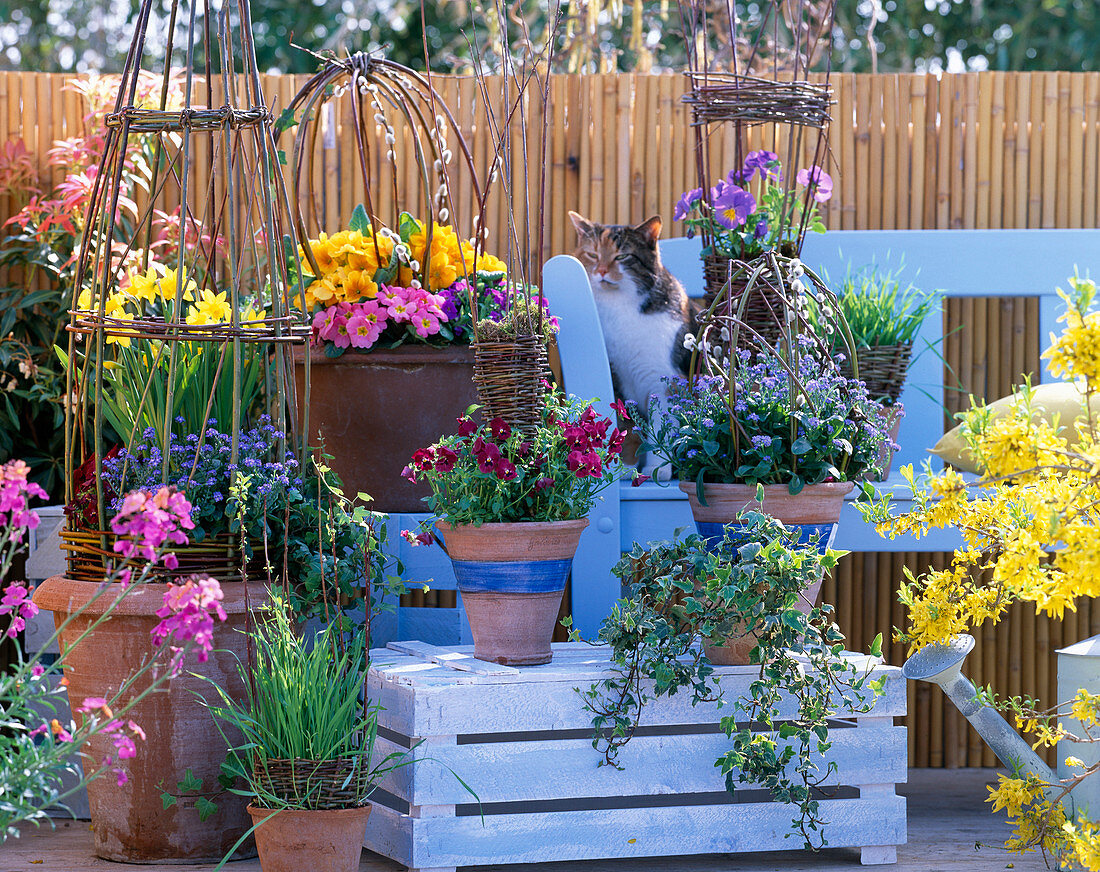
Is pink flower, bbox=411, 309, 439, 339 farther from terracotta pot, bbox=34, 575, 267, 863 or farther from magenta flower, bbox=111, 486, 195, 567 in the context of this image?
magenta flower, bbox=111, 486, 195, 567

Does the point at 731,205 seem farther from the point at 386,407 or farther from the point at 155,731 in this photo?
the point at 155,731

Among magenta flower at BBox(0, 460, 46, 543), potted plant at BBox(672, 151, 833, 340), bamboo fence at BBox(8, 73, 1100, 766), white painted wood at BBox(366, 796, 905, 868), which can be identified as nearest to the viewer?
magenta flower at BBox(0, 460, 46, 543)

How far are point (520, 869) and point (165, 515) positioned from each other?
1034 millimetres

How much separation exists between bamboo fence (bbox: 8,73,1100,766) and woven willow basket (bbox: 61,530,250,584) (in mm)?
1109

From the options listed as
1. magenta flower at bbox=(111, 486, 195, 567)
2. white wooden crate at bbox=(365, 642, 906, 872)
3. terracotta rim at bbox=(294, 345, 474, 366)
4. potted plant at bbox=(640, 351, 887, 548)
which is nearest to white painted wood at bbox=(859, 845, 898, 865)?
white wooden crate at bbox=(365, 642, 906, 872)

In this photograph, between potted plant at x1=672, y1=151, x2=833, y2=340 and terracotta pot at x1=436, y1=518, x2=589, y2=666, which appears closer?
terracotta pot at x1=436, y1=518, x2=589, y2=666

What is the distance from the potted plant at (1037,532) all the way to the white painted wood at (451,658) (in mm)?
697

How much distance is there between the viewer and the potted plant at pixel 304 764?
1.78m

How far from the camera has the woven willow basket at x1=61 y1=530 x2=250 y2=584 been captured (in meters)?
2.05

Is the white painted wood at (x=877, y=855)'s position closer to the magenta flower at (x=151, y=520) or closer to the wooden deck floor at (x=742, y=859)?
the wooden deck floor at (x=742, y=859)

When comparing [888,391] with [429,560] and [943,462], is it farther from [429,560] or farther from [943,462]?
[429,560]

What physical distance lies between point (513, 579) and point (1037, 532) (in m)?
0.88

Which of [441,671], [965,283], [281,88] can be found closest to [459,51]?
[281,88]

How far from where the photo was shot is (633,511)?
2533mm
